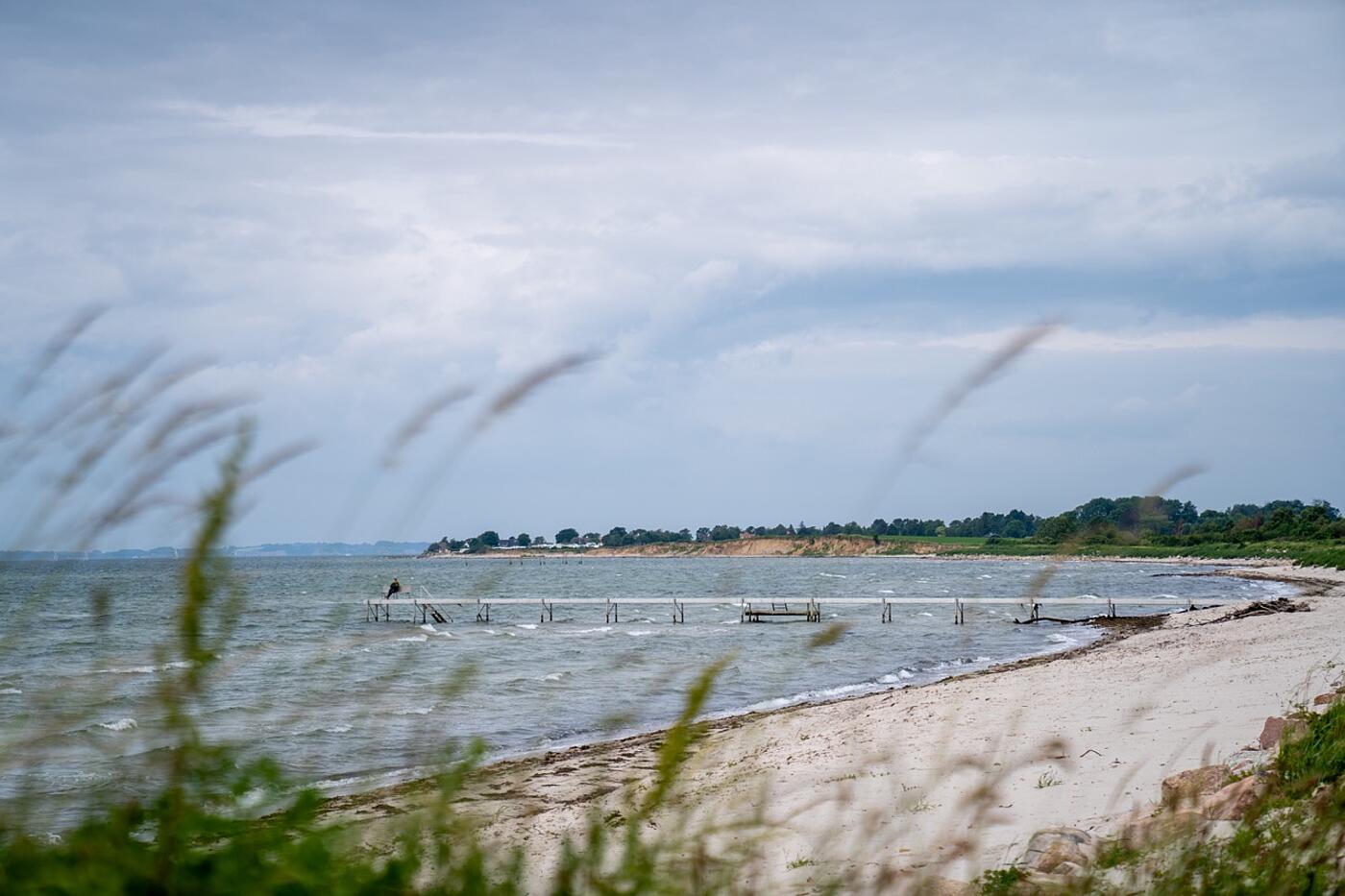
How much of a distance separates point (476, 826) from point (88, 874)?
2.42 feet

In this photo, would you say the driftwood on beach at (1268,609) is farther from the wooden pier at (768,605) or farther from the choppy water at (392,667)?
the choppy water at (392,667)

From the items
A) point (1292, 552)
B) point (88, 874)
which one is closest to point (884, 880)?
point (88, 874)

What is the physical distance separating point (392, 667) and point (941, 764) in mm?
1380

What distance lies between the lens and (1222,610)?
155 feet

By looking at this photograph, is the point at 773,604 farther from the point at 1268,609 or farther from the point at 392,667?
the point at 392,667

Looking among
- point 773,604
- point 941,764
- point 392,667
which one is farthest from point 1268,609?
point 392,667

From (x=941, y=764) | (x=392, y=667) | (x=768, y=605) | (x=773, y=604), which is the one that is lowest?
(x=768, y=605)

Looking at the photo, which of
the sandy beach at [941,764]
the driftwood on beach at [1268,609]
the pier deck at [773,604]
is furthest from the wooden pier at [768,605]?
the sandy beach at [941,764]

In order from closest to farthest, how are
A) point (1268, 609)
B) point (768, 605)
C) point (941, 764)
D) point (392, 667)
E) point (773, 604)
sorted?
point (392, 667) → point (941, 764) → point (1268, 609) → point (773, 604) → point (768, 605)

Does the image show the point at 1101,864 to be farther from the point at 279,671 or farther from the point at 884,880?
the point at 279,671

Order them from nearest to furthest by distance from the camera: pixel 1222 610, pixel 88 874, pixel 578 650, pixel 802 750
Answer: pixel 88 874 < pixel 802 750 < pixel 578 650 < pixel 1222 610

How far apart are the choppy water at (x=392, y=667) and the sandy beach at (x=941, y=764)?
284 mm

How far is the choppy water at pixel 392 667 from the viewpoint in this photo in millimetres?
2412

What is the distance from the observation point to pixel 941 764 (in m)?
2.67
